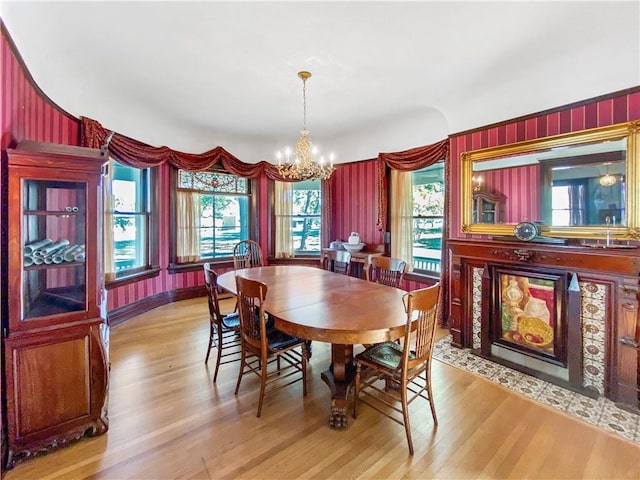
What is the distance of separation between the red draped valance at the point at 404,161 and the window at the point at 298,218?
1.35m

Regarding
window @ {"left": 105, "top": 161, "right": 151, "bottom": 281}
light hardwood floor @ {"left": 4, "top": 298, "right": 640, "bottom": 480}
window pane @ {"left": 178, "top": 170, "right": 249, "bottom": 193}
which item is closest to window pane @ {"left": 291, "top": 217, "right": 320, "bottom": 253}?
window pane @ {"left": 178, "top": 170, "right": 249, "bottom": 193}

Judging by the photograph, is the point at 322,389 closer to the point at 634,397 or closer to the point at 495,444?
the point at 495,444

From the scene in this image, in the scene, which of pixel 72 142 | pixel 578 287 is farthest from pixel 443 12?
pixel 72 142

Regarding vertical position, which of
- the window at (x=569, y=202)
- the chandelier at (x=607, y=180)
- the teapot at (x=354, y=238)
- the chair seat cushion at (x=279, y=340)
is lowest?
the chair seat cushion at (x=279, y=340)

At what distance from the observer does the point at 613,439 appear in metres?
1.97

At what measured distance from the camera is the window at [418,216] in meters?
4.37

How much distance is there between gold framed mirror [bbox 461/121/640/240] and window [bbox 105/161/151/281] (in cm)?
432

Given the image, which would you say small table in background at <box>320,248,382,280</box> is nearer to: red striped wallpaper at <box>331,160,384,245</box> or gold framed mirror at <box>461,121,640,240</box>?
red striped wallpaper at <box>331,160,384,245</box>

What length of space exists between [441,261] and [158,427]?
Result: 136 inches

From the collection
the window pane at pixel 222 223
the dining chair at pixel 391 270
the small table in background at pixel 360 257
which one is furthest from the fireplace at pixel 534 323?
the window pane at pixel 222 223

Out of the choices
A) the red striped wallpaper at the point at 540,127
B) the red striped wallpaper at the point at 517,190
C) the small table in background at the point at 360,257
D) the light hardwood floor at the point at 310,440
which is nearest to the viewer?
the light hardwood floor at the point at 310,440

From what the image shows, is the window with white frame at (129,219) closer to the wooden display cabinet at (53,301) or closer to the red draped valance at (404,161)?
the wooden display cabinet at (53,301)

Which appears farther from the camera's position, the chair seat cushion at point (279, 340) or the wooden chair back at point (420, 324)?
the chair seat cushion at point (279, 340)

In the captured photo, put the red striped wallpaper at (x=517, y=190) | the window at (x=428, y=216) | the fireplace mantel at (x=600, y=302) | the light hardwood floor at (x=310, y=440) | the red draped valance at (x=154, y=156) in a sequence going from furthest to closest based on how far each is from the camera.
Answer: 1. the window at (x=428, y=216)
2. the red draped valance at (x=154, y=156)
3. the red striped wallpaper at (x=517, y=190)
4. the fireplace mantel at (x=600, y=302)
5. the light hardwood floor at (x=310, y=440)
